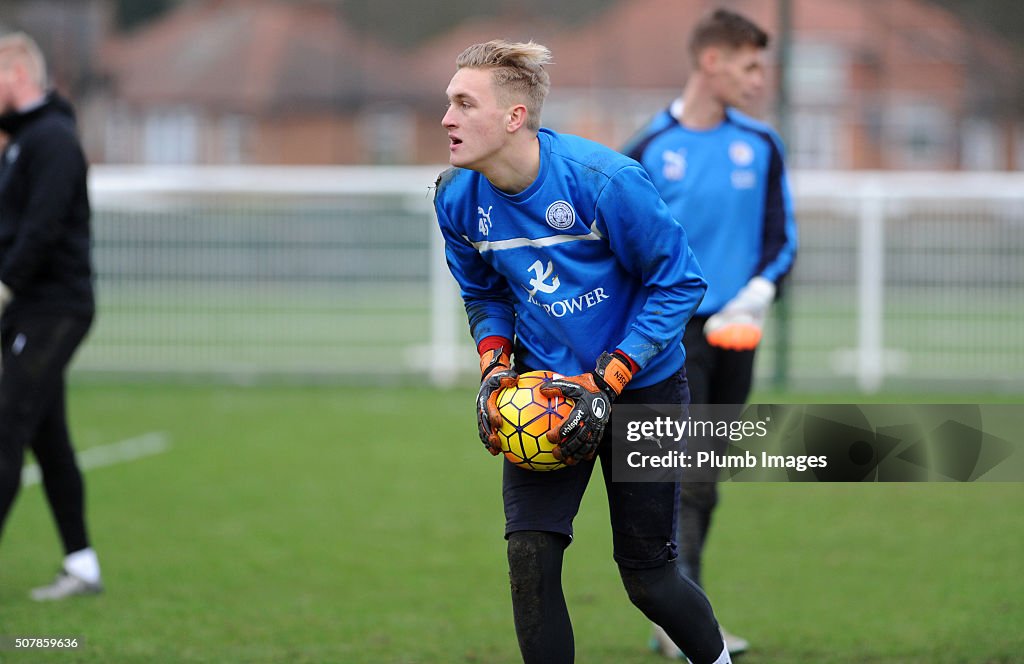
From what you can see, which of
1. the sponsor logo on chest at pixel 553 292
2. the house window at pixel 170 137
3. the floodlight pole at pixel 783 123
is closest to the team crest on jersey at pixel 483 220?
the sponsor logo on chest at pixel 553 292

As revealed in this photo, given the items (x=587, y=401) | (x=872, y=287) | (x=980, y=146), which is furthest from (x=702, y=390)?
(x=980, y=146)

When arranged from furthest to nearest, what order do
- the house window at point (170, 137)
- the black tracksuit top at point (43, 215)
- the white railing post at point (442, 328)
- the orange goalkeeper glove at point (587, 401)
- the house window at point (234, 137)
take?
the house window at point (234, 137), the house window at point (170, 137), the white railing post at point (442, 328), the black tracksuit top at point (43, 215), the orange goalkeeper glove at point (587, 401)

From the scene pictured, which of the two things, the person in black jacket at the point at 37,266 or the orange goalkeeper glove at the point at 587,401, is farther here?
the person in black jacket at the point at 37,266

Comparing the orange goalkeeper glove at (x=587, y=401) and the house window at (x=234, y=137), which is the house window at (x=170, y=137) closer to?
the house window at (x=234, y=137)

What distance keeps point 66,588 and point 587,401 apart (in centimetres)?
344

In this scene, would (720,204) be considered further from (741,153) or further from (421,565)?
(421,565)

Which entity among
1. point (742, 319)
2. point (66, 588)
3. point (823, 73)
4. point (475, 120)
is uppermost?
point (475, 120)

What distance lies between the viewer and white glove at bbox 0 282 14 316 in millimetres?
6145

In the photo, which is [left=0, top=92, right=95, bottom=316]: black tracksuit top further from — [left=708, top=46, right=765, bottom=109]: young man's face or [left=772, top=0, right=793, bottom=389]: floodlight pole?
[left=772, top=0, right=793, bottom=389]: floodlight pole

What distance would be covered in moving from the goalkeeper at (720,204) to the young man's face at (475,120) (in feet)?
5.56

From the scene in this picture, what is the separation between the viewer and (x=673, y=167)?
566 centimetres

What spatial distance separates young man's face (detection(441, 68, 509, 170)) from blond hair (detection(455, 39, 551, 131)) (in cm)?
3

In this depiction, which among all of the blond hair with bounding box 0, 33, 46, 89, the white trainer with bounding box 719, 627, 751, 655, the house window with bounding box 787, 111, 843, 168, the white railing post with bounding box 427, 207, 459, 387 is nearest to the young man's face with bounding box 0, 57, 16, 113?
the blond hair with bounding box 0, 33, 46, 89

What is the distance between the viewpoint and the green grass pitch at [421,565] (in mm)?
5648
